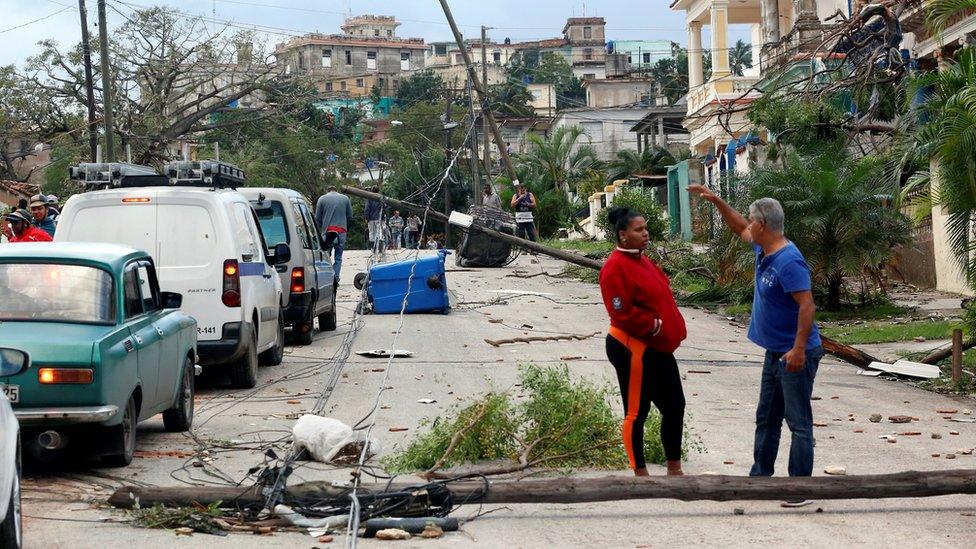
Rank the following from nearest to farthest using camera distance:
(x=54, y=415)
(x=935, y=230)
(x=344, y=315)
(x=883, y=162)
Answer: (x=54, y=415) < (x=883, y=162) < (x=344, y=315) < (x=935, y=230)

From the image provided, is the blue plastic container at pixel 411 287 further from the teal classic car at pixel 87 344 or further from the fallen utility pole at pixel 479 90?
the fallen utility pole at pixel 479 90

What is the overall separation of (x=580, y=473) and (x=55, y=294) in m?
3.95

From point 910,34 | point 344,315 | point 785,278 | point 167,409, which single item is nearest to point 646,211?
point 910,34

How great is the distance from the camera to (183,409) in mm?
11141

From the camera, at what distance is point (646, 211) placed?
33312 mm

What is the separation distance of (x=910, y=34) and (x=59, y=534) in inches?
832

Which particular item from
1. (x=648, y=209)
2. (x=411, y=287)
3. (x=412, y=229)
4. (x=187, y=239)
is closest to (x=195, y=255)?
(x=187, y=239)

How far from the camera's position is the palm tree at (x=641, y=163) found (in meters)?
59.0

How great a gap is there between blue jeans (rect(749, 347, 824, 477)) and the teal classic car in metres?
4.32

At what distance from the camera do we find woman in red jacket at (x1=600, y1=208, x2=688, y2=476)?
819 cm

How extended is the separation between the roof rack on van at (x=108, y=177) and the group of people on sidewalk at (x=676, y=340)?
25.2 ft

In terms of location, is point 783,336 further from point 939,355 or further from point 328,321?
point 328,321

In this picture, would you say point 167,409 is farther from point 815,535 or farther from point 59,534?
point 815,535

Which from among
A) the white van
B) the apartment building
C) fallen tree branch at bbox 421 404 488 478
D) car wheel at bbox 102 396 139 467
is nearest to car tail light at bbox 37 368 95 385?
car wheel at bbox 102 396 139 467
